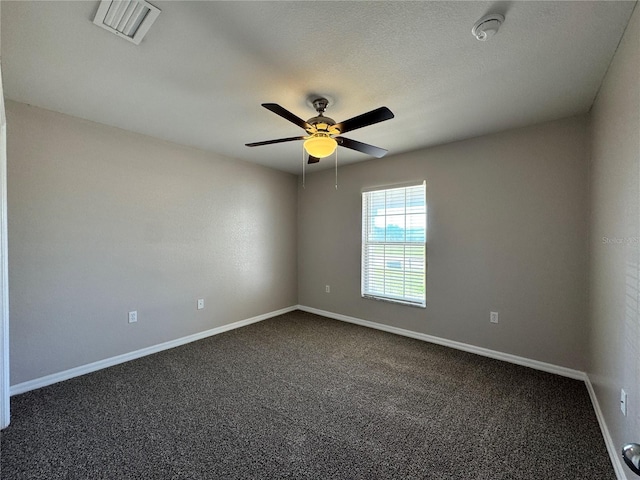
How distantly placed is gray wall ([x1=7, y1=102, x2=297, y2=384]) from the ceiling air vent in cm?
169

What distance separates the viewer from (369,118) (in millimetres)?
1950

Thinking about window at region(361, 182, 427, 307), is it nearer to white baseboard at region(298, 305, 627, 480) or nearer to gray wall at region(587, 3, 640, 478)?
white baseboard at region(298, 305, 627, 480)

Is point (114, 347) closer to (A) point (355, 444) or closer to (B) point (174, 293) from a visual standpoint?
(B) point (174, 293)

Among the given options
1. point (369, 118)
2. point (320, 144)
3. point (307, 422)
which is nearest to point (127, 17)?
point (320, 144)

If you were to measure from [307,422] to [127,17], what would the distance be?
2.76 meters

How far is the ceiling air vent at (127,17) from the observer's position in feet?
4.63

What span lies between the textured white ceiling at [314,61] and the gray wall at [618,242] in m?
0.26

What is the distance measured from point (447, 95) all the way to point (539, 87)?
0.66 m

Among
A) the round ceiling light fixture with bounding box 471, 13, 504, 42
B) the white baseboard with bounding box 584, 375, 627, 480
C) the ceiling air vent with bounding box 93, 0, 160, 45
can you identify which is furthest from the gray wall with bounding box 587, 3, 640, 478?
the ceiling air vent with bounding box 93, 0, 160, 45

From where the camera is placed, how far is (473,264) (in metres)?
3.26

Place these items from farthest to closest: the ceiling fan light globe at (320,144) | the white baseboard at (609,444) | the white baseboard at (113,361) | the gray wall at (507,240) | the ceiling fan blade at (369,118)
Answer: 1. the gray wall at (507,240)
2. the white baseboard at (113,361)
3. the ceiling fan light globe at (320,144)
4. the ceiling fan blade at (369,118)
5. the white baseboard at (609,444)

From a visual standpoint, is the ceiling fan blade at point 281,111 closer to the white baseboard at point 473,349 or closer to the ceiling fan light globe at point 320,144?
the ceiling fan light globe at point 320,144

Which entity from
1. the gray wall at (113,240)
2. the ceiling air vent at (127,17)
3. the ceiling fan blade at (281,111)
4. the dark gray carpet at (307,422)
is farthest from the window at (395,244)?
the ceiling air vent at (127,17)

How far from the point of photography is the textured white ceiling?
1.47 m
